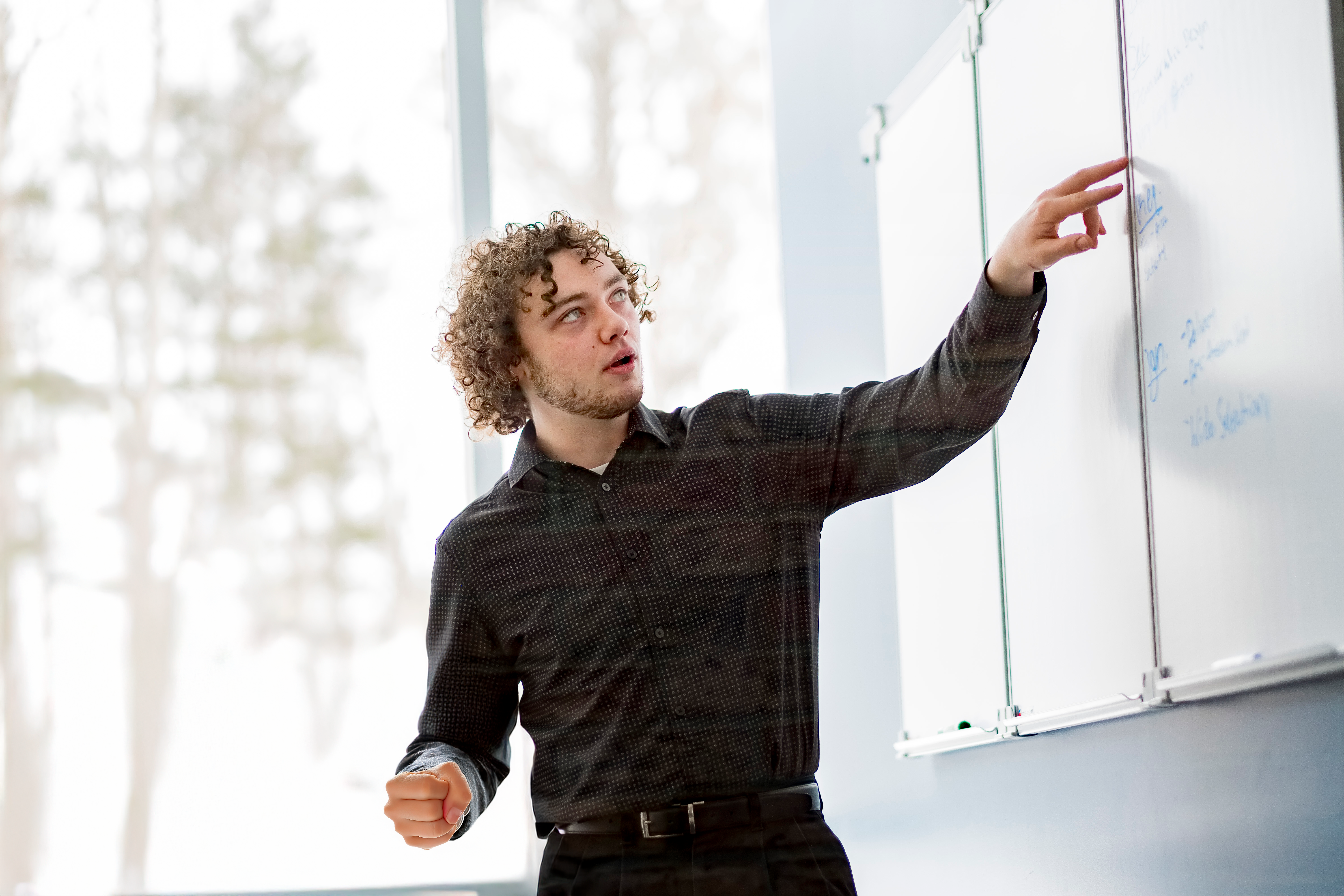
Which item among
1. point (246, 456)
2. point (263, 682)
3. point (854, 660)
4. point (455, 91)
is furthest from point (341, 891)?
point (455, 91)

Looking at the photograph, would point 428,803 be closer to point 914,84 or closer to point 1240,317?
point 1240,317

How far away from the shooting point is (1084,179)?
3.84ft

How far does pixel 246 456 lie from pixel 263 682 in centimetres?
44

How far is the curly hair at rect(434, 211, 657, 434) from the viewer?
163 cm

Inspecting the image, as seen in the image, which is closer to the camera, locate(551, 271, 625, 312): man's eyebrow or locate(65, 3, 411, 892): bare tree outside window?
locate(551, 271, 625, 312): man's eyebrow

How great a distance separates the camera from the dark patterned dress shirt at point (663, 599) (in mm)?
1356

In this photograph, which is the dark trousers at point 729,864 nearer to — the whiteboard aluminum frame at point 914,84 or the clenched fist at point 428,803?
the clenched fist at point 428,803

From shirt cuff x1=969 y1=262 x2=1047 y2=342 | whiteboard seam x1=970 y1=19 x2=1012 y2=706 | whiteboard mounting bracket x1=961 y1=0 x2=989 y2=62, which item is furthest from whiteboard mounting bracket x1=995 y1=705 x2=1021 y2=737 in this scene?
whiteboard mounting bracket x1=961 y1=0 x2=989 y2=62

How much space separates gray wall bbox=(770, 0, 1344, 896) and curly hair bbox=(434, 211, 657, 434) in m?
0.58

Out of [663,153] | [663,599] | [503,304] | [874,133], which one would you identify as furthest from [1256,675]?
[663,153]

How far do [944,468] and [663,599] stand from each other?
0.43 m

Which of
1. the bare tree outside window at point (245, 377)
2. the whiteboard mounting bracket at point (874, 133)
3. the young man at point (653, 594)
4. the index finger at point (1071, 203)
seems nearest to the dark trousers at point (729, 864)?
the young man at point (653, 594)

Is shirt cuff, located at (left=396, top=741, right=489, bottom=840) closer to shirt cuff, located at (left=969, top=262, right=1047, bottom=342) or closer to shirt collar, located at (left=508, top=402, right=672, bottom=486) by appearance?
shirt collar, located at (left=508, top=402, right=672, bottom=486)

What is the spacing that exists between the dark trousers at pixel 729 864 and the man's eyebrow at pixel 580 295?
0.63 m
